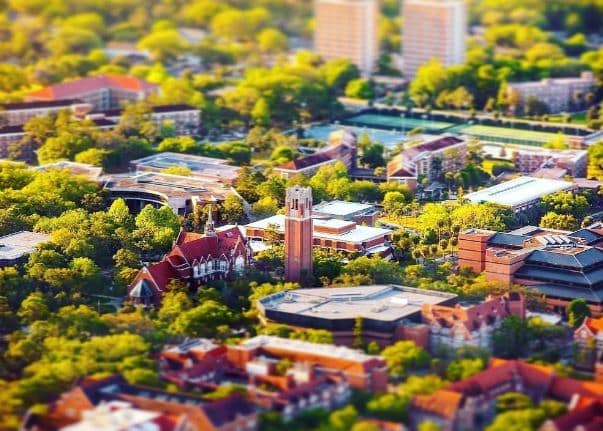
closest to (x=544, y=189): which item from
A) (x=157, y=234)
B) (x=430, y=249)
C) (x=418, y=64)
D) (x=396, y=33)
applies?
(x=430, y=249)

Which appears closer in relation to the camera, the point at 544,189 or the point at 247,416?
the point at 247,416

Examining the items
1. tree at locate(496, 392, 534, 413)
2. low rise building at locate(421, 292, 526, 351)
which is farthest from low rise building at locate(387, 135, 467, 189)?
tree at locate(496, 392, 534, 413)

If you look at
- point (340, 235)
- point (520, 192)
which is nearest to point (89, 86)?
point (520, 192)

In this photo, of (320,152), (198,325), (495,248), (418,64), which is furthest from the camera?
(418,64)

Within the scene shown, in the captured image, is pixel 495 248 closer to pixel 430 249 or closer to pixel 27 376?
pixel 430 249

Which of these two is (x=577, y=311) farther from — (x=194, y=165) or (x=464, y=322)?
(x=194, y=165)

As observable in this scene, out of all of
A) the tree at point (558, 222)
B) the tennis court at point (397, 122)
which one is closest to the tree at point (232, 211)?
the tree at point (558, 222)
